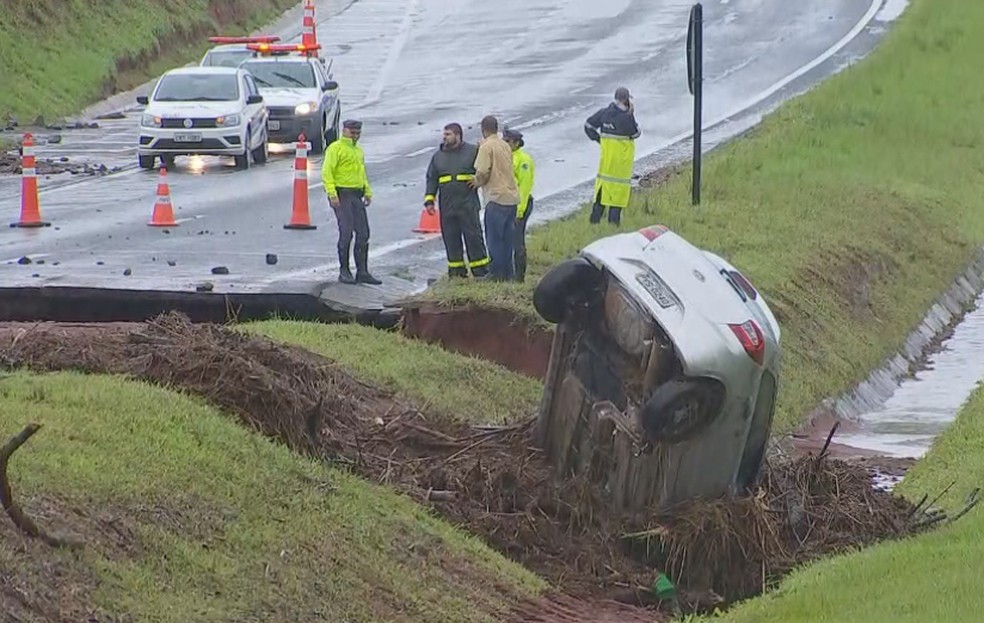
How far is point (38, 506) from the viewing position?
7773 millimetres

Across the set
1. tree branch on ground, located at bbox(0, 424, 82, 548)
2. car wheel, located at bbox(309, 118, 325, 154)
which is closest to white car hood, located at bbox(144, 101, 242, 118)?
car wheel, located at bbox(309, 118, 325, 154)

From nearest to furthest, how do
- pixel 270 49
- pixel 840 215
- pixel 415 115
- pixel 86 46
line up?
pixel 840 215 < pixel 270 49 < pixel 415 115 < pixel 86 46

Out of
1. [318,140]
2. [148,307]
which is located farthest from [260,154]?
[148,307]

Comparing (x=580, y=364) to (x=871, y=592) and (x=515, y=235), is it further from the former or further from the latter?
(x=515, y=235)

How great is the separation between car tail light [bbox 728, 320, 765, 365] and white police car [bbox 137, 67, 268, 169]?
19.2m

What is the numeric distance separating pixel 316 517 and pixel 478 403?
14.4ft

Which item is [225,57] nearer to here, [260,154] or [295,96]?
[295,96]

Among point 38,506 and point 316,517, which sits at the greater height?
point 38,506

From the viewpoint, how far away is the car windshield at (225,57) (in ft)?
116

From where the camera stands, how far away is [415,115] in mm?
36312

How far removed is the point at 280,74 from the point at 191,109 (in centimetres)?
509

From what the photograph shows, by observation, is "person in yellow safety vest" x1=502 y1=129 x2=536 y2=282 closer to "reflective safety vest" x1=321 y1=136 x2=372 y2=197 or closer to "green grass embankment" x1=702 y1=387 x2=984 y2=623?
"reflective safety vest" x1=321 y1=136 x2=372 y2=197

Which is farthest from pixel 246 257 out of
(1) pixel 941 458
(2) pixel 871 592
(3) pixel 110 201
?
(2) pixel 871 592

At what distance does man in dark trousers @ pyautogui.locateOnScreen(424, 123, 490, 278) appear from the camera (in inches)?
661
